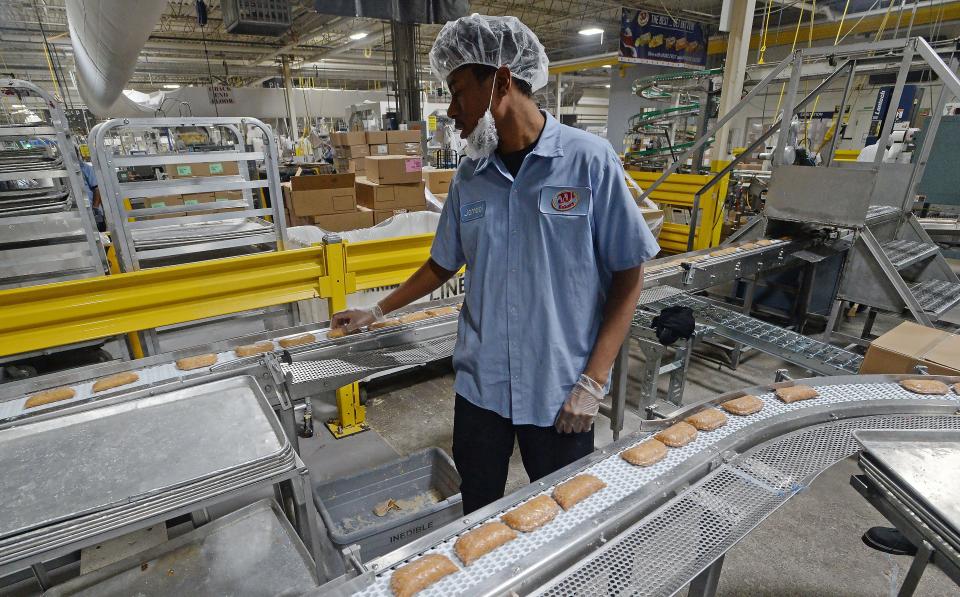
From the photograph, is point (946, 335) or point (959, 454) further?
point (946, 335)

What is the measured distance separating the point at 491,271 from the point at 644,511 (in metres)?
0.72

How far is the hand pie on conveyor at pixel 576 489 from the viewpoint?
1085mm

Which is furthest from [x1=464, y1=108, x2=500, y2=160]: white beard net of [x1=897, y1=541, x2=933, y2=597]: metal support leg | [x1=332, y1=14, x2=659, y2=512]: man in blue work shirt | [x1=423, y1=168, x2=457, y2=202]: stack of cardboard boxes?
[x1=423, y1=168, x2=457, y2=202]: stack of cardboard boxes

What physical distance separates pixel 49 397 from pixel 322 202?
11.4 feet

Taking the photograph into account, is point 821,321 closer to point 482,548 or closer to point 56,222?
point 482,548

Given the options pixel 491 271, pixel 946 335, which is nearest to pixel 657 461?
pixel 491 271

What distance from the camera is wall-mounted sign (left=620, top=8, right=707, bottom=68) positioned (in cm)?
734

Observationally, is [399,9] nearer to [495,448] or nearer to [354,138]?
[354,138]

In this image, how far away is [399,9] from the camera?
384 cm

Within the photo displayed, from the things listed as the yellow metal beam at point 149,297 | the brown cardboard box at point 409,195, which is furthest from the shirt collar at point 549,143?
the brown cardboard box at point 409,195

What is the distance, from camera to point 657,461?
1228 millimetres

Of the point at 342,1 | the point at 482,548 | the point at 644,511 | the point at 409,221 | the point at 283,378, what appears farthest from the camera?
the point at 409,221

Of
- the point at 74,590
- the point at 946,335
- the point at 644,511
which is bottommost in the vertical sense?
the point at 74,590

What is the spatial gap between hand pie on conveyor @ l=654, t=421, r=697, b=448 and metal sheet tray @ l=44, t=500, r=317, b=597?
1.08 m
